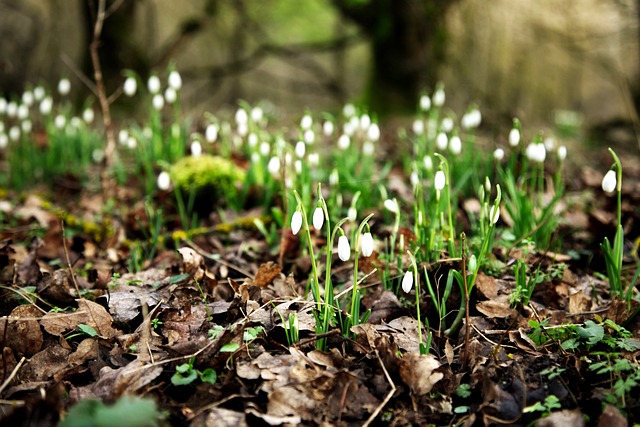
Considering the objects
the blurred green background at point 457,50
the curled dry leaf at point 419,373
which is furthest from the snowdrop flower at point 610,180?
the blurred green background at point 457,50

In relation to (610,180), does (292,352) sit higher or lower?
lower

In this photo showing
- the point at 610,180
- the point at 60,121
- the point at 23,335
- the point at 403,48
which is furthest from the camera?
the point at 403,48

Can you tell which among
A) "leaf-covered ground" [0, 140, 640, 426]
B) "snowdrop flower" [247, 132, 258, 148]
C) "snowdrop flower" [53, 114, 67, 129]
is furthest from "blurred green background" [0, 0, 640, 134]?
"leaf-covered ground" [0, 140, 640, 426]

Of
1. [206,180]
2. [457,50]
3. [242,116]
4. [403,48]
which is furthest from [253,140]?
[457,50]

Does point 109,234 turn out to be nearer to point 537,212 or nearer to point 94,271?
point 94,271

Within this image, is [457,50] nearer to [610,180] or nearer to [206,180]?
[206,180]

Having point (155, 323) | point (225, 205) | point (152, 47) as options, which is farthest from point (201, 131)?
point (155, 323)
